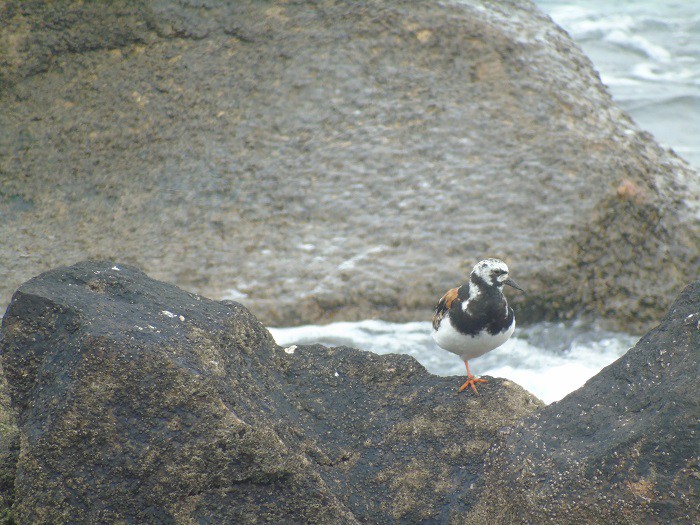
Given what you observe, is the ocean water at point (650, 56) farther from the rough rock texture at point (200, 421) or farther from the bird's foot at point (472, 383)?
the rough rock texture at point (200, 421)

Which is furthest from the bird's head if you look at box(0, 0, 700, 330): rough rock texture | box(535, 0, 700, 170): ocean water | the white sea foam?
box(535, 0, 700, 170): ocean water

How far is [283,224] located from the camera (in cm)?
557

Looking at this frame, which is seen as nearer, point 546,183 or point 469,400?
point 469,400

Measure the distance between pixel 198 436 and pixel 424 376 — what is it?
1.22 meters

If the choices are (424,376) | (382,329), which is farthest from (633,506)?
(382,329)

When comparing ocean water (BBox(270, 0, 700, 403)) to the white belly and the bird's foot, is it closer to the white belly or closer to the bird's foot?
the bird's foot

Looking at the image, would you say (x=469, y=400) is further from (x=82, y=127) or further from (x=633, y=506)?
(x=82, y=127)

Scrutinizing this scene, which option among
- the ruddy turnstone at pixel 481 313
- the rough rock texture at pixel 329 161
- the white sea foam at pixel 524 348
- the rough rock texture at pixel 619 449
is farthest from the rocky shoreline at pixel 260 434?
the rough rock texture at pixel 329 161

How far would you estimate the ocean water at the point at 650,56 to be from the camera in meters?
11.8

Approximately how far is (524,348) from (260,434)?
3.39 metres

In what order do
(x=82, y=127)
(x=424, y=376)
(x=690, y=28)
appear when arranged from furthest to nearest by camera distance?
(x=690, y=28)
(x=82, y=127)
(x=424, y=376)

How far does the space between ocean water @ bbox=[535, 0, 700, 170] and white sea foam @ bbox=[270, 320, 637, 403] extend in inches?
212

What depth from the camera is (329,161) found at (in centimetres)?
584

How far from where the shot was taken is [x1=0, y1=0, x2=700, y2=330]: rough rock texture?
17.6 ft
